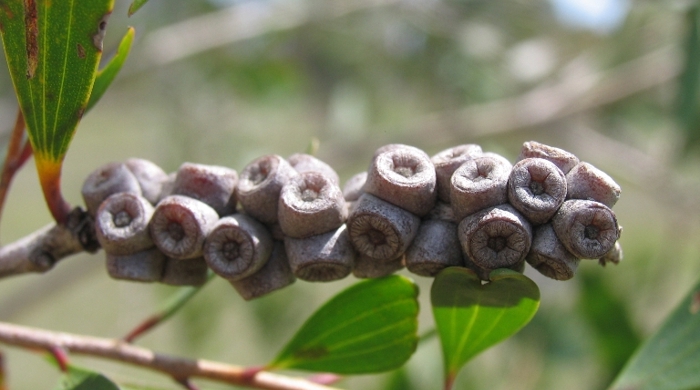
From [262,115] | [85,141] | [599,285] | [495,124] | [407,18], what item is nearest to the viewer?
[599,285]

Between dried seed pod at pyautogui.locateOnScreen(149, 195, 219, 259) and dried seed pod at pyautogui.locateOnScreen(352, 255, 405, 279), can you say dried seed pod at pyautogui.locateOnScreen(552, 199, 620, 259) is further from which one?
dried seed pod at pyautogui.locateOnScreen(149, 195, 219, 259)

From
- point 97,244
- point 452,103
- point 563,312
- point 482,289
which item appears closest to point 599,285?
point 563,312

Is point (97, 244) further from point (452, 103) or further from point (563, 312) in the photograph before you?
point (452, 103)

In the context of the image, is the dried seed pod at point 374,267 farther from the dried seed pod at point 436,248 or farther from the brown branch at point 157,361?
the brown branch at point 157,361

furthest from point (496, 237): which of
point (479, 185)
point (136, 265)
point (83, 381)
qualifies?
point (83, 381)

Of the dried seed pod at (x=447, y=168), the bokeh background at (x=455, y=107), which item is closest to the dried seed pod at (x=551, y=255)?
the dried seed pod at (x=447, y=168)

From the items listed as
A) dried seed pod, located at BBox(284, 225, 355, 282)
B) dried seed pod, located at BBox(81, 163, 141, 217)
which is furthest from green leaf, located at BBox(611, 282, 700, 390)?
dried seed pod, located at BBox(81, 163, 141, 217)
